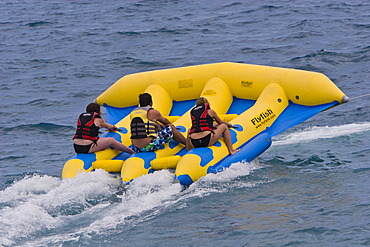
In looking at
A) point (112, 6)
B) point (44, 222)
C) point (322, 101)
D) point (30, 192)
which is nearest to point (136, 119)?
point (30, 192)

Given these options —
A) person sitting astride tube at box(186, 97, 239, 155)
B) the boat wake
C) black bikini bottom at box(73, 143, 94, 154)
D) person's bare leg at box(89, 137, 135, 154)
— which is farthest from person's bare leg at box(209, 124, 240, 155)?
black bikini bottom at box(73, 143, 94, 154)

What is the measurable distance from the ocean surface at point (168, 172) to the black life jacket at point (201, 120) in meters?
0.65

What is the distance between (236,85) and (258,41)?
7996 millimetres

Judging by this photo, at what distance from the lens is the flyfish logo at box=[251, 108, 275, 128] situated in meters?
9.34

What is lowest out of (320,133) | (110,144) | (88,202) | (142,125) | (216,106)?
(320,133)

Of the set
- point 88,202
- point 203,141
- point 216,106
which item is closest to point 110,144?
point 203,141

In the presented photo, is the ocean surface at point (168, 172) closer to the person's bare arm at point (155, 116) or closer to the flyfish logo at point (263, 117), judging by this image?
the flyfish logo at point (263, 117)

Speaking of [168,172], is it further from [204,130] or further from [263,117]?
[263,117]

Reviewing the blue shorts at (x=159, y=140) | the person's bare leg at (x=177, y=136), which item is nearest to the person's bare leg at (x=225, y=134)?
the person's bare leg at (x=177, y=136)

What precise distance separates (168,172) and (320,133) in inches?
147

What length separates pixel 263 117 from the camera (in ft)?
31.1

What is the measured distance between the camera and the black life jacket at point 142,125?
28.3 feet

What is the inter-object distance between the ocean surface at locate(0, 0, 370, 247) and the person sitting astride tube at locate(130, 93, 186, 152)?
22.8 inches

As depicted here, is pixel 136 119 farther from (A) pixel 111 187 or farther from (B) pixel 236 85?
(B) pixel 236 85
